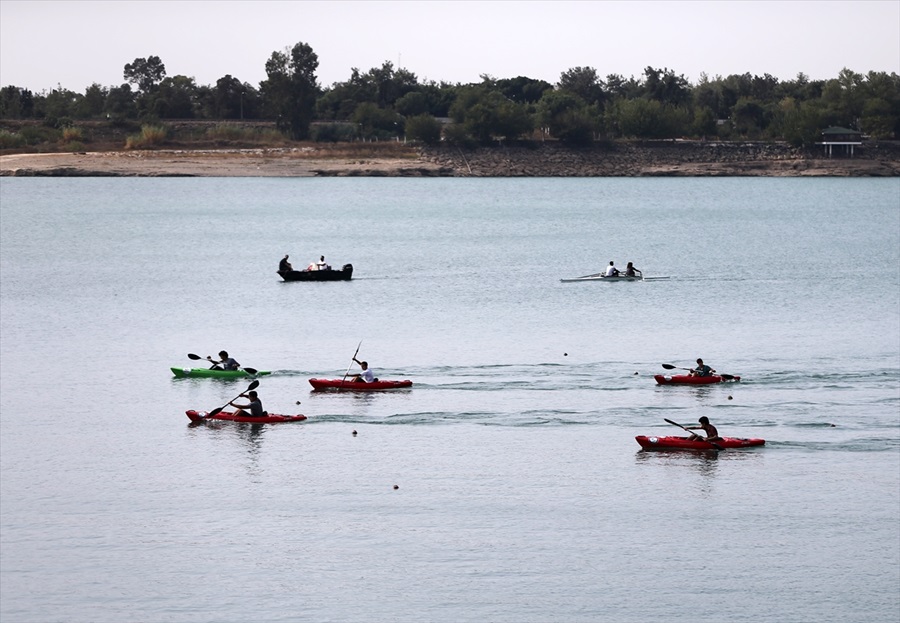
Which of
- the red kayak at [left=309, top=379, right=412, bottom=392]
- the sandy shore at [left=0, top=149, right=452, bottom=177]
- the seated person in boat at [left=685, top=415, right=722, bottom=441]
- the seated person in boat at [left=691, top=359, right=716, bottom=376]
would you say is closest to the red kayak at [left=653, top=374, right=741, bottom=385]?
the seated person in boat at [left=691, top=359, right=716, bottom=376]

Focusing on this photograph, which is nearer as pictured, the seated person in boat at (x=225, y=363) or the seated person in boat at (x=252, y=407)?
the seated person in boat at (x=252, y=407)

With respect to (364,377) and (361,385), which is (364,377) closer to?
(364,377)

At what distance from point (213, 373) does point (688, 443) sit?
803 inches

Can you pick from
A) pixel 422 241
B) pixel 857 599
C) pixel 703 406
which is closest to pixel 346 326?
pixel 703 406

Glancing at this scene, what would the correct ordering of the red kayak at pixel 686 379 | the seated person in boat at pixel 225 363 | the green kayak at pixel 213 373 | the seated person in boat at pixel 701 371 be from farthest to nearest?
the seated person in boat at pixel 225 363 < the green kayak at pixel 213 373 < the seated person in boat at pixel 701 371 < the red kayak at pixel 686 379

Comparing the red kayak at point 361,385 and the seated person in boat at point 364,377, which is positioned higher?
the seated person in boat at point 364,377

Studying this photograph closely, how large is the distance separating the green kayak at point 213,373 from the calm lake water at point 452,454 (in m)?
0.58

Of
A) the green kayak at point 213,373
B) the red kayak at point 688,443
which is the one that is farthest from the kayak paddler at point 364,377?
the red kayak at point 688,443

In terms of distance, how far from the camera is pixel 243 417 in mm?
49781

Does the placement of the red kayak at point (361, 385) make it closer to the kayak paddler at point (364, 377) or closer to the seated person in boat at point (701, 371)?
the kayak paddler at point (364, 377)

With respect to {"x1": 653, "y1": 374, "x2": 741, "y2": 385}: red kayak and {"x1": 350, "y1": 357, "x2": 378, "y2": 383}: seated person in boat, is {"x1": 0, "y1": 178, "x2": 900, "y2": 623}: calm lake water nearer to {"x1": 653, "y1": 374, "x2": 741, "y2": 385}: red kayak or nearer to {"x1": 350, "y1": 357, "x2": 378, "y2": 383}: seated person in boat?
{"x1": 653, "y1": 374, "x2": 741, "y2": 385}: red kayak

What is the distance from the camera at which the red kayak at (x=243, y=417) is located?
49562mm

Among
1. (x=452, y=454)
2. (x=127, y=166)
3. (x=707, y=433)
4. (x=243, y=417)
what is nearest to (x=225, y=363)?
(x=243, y=417)

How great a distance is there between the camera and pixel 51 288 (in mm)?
86938
